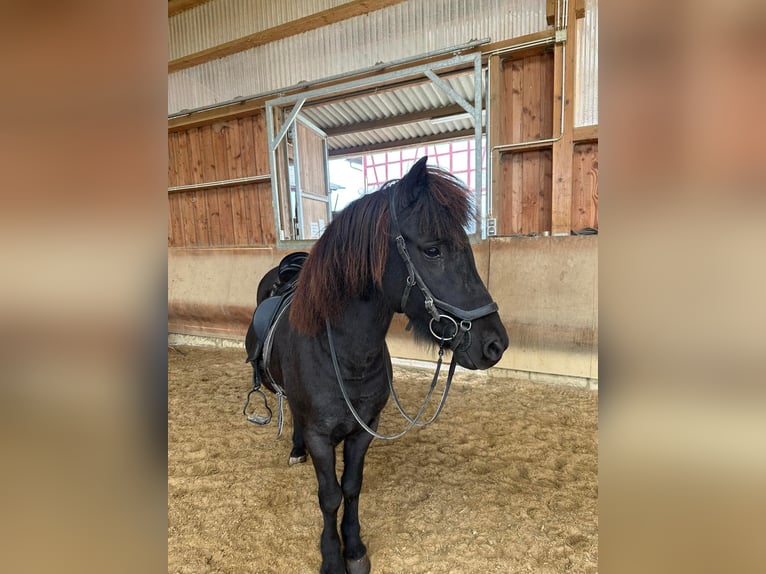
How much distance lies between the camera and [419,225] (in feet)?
3.92

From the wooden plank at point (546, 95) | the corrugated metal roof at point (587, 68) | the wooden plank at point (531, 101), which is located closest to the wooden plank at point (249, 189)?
the wooden plank at point (531, 101)

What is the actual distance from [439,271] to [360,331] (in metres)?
0.37

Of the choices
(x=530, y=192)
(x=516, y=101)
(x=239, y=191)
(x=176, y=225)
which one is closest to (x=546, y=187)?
(x=530, y=192)

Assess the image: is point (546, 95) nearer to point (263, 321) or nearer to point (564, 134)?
point (564, 134)

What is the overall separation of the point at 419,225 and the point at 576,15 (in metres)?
3.52

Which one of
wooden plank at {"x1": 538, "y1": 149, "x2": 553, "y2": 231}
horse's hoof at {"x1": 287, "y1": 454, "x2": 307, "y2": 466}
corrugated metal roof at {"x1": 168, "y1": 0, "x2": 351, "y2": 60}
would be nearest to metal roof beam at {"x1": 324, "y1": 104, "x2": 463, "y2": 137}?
corrugated metal roof at {"x1": 168, "y1": 0, "x2": 351, "y2": 60}

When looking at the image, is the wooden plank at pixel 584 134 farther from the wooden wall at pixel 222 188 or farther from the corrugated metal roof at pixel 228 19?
the wooden wall at pixel 222 188

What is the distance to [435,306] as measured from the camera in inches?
46.8

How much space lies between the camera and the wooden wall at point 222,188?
17.2ft

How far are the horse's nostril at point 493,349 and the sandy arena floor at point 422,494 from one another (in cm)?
93

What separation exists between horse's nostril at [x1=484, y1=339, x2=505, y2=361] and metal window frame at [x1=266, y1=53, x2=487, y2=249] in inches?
73.7

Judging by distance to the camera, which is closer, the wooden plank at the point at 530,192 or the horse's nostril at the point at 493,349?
the horse's nostril at the point at 493,349

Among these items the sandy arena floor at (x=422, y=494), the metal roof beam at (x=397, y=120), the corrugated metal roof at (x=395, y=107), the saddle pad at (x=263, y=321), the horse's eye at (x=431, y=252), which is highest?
the corrugated metal roof at (x=395, y=107)
